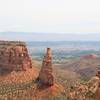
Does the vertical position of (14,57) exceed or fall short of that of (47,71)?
it exceeds it

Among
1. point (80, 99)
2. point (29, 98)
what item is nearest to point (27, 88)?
point (29, 98)

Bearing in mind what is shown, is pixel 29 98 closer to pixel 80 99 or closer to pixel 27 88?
pixel 27 88

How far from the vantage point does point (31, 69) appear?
395 feet

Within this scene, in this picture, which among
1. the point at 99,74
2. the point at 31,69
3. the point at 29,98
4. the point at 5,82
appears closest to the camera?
the point at 99,74

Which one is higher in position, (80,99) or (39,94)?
(80,99)

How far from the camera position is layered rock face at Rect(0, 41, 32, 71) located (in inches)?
4665

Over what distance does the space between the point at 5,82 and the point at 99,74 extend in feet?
235

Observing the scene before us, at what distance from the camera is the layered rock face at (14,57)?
11850 cm

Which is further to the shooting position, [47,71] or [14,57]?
[14,57]

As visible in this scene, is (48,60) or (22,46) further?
(22,46)

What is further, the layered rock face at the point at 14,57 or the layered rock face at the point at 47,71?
the layered rock face at the point at 14,57

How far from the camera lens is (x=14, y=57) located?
120m

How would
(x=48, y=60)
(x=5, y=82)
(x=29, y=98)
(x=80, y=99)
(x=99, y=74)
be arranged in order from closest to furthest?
1. (x=99, y=74)
2. (x=80, y=99)
3. (x=29, y=98)
4. (x=48, y=60)
5. (x=5, y=82)

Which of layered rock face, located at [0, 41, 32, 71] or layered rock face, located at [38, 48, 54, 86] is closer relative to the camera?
layered rock face, located at [38, 48, 54, 86]
